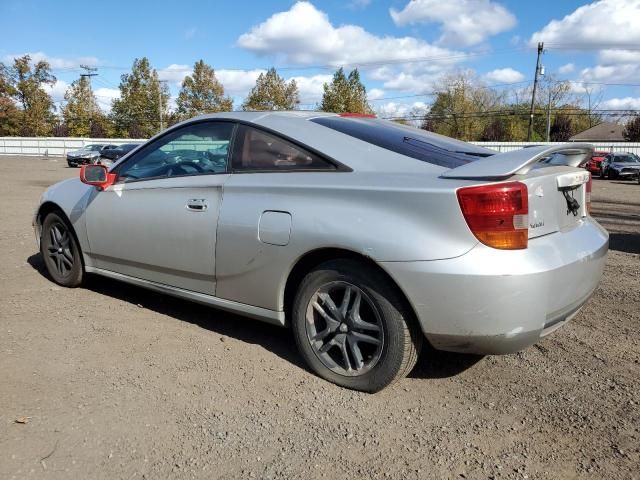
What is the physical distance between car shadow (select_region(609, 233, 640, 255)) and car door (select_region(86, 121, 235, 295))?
566 centimetres

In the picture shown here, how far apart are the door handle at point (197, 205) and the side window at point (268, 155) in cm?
31

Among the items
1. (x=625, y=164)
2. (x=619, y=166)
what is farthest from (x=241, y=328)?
(x=625, y=164)

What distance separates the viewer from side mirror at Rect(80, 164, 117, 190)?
4203 millimetres

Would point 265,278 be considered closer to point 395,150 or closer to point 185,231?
point 185,231

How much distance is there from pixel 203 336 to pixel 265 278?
0.90 meters

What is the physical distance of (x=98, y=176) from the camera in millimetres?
4219

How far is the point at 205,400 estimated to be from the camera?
288cm

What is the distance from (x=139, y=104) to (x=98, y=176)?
201ft

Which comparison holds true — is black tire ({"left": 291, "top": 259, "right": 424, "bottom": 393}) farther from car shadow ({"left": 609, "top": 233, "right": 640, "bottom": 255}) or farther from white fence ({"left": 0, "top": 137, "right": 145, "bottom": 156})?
white fence ({"left": 0, "top": 137, "right": 145, "bottom": 156})

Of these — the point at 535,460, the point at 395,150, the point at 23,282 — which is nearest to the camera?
the point at 535,460

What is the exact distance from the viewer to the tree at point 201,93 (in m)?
58.6

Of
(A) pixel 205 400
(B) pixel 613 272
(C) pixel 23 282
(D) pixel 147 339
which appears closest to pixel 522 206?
(A) pixel 205 400

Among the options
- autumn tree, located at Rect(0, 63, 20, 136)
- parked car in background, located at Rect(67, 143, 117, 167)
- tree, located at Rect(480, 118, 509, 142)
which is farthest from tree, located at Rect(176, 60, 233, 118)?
tree, located at Rect(480, 118, 509, 142)

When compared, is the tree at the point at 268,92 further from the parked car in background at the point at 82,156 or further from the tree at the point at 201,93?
the parked car in background at the point at 82,156
